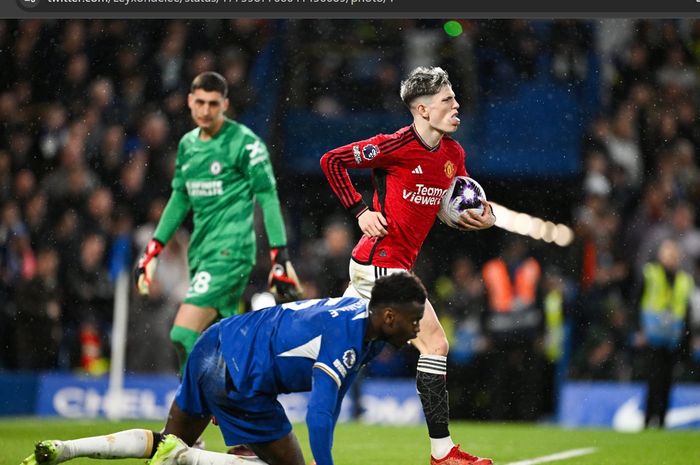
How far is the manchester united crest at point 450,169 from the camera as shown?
22.9 ft

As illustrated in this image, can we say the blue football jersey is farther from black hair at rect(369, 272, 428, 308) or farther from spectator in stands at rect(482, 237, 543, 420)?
spectator in stands at rect(482, 237, 543, 420)

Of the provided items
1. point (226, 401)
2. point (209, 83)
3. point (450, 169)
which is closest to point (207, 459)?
point (226, 401)

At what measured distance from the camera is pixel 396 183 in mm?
6922

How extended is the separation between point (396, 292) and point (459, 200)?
1.80 m

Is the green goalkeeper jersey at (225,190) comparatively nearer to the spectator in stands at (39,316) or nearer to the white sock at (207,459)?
the white sock at (207,459)

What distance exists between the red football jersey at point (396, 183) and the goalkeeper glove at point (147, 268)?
1688 mm

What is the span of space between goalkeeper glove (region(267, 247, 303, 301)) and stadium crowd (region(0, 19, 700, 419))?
3292 millimetres

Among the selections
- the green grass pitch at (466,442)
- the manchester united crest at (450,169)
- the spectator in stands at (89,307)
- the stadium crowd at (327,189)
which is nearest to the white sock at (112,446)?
the green grass pitch at (466,442)

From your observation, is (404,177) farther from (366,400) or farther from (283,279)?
(366,400)

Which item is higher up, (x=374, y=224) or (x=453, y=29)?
(x=453, y=29)

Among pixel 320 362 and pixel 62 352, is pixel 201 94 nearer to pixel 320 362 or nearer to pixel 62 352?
pixel 320 362

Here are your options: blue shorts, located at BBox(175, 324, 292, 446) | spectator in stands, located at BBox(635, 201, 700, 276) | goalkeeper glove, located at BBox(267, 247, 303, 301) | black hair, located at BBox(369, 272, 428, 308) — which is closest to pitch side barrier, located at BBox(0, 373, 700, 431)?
spectator in stands, located at BBox(635, 201, 700, 276)

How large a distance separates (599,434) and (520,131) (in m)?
5.31

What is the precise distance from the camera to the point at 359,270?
6945mm
